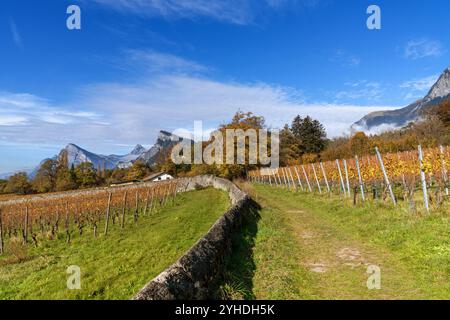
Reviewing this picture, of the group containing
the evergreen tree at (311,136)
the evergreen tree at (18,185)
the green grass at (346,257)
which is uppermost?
the evergreen tree at (311,136)

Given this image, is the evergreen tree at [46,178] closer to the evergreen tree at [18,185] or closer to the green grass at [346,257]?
the evergreen tree at [18,185]

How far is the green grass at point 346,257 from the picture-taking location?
20.0ft

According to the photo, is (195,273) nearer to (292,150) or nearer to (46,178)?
(292,150)

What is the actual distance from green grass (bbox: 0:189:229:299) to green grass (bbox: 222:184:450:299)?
271cm

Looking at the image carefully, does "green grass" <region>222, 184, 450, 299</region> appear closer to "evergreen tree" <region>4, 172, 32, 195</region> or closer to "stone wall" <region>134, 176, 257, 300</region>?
"stone wall" <region>134, 176, 257, 300</region>

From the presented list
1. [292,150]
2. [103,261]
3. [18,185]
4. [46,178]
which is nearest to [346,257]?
[103,261]

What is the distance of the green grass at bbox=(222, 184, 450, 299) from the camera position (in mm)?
6109

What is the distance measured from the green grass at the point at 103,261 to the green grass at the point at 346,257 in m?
2.71

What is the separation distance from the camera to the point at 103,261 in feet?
36.3

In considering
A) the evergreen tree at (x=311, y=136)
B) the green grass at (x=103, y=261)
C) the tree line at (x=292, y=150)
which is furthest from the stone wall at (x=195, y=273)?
the evergreen tree at (x=311, y=136)

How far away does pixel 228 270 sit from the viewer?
25.1 feet

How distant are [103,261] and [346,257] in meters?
7.77

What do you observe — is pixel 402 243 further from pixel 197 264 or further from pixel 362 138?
pixel 362 138

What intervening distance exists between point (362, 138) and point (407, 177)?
55.9m
